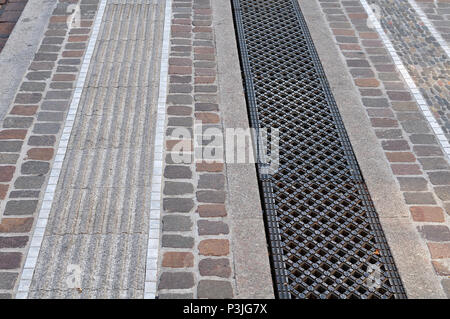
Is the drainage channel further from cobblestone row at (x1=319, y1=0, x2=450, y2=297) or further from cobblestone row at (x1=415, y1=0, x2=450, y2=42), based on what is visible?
cobblestone row at (x1=415, y1=0, x2=450, y2=42)

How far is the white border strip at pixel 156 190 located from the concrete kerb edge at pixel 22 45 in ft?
4.23

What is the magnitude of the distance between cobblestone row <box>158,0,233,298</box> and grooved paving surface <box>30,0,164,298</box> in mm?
162

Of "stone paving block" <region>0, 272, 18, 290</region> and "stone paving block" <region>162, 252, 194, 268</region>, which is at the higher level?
"stone paving block" <region>0, 272, 18, 290</region>

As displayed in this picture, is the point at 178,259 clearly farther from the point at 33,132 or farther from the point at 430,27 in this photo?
the point at 430,27

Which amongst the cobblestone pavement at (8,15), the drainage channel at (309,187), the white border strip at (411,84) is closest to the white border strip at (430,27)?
the white border strip at (411,84)

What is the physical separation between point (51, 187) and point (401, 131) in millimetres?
2880

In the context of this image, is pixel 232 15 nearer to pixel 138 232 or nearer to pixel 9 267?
pixel 138 232

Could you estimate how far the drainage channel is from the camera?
131 inches

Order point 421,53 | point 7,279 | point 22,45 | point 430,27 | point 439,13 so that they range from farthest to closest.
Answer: point 439,13
point 430,27
point 421,53
point 22,45
point 7,279

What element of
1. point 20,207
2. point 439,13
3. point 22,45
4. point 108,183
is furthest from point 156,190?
point 439,13

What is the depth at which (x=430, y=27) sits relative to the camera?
5.82 meters

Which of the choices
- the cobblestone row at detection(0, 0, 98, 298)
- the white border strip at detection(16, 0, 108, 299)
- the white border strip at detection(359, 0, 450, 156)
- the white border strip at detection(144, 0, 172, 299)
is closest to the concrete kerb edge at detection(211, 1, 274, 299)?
the white border strip at detection(144, 0, 172, 299)
